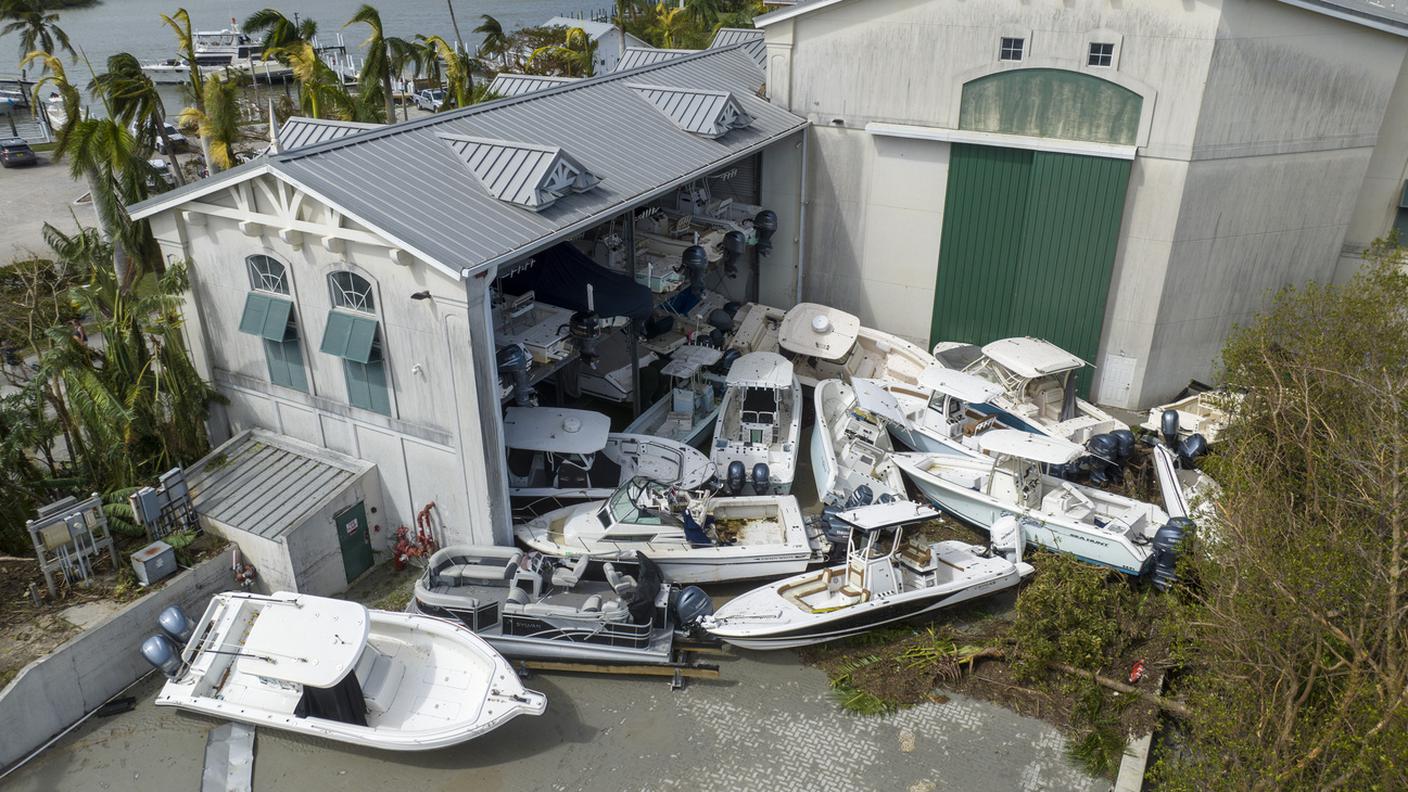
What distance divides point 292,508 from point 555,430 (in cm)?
451

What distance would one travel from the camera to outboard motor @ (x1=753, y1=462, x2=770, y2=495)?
58.2 feet

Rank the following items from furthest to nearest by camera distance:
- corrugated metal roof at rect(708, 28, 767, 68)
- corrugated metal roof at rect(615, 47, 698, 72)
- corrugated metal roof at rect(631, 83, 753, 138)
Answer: corrugated metal roof at rect(708, 28, 767, 68) < corrugated metal roof at rect(615, 47, 698, 72) < corrugated metal roof at rect(631, 83, 753, 138)

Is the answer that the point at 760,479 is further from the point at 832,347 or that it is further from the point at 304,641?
the point at 304,641

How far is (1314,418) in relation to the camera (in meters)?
14.1

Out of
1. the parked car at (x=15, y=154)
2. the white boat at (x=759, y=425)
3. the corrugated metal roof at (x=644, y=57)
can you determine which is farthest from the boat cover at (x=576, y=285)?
the parked car at (x=15, y=154)

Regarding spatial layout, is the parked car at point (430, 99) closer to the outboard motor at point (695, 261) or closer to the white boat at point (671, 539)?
the outboard motor at point (695, 261)

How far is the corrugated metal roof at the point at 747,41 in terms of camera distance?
90.9 feet

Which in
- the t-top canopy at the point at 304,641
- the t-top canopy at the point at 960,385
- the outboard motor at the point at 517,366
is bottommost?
the t-top canopy at the point at 304,641

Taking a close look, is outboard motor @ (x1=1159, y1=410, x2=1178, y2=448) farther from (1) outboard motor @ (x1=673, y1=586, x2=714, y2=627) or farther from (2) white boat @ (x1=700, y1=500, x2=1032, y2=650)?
(1) outboard motor @ (x1=673, y1=586, x2=714, y2=627)

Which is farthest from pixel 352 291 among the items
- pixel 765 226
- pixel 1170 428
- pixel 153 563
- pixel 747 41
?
pixel 747 41

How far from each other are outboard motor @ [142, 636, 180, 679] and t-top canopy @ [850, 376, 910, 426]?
1222 centimetres

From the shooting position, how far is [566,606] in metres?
14.2

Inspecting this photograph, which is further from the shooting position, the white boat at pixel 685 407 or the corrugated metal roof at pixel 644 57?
the corrugated metal roof at pixel 644 57

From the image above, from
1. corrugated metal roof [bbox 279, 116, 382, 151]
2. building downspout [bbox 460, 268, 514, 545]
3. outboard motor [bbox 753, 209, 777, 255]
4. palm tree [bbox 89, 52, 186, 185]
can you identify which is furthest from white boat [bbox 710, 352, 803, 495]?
palm tree [bbox 89, 52, 186, 185]
